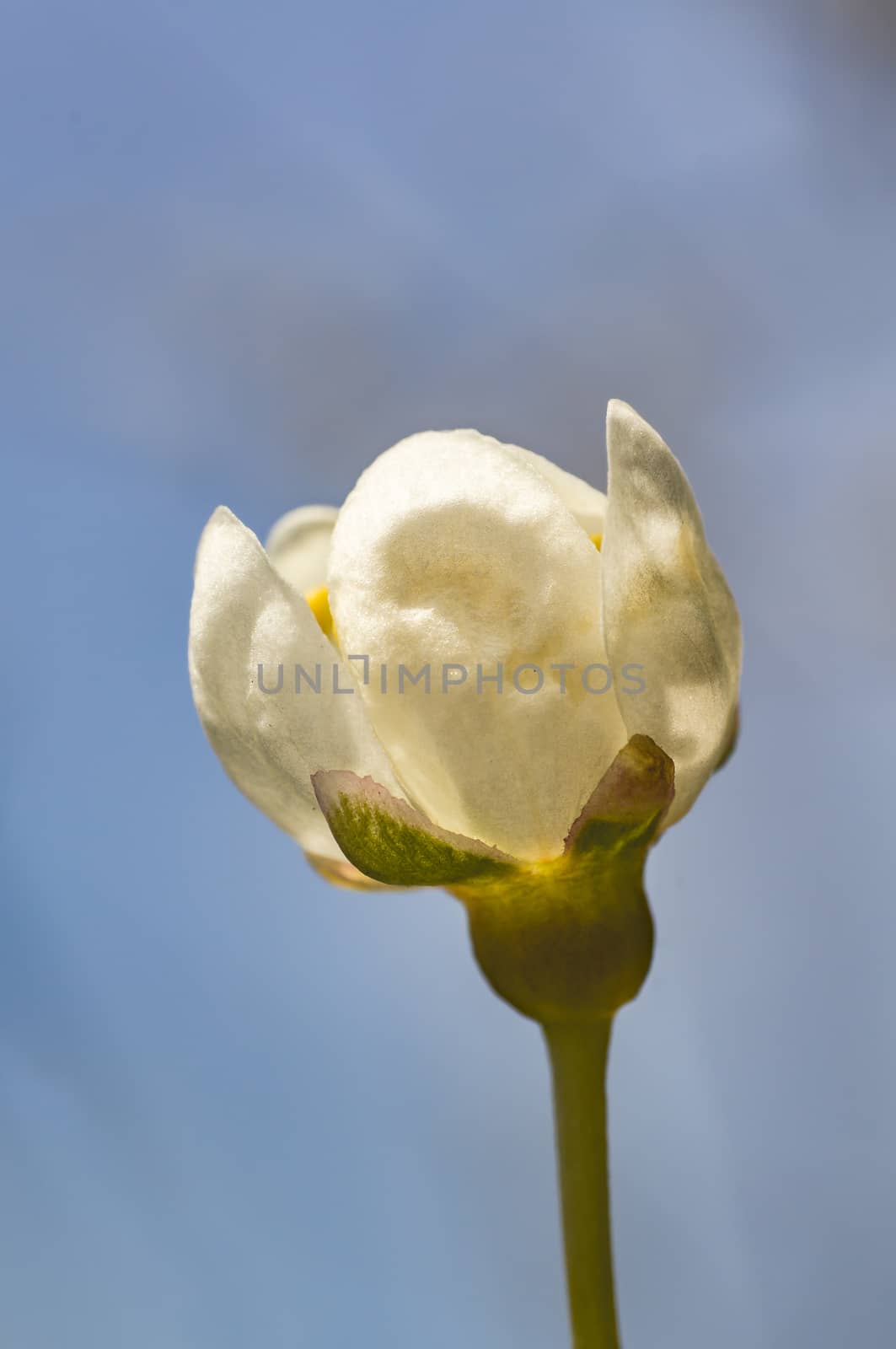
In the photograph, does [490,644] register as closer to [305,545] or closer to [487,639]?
[487,639]

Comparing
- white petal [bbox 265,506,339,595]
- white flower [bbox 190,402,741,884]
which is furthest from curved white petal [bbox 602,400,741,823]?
white petal [bbox 265,506,339,595]

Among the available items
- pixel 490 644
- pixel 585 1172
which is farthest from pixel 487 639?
pixel 585 1172

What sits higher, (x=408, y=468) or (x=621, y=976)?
(x=408, y=468)

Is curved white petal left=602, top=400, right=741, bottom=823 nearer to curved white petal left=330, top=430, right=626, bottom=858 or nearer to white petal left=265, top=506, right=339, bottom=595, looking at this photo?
curved white petal left=330, top=430, right=626, bottom=858

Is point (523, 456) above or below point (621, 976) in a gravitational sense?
above

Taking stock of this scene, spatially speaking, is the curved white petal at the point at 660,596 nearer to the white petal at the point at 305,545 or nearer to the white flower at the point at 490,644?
the white flower at the point at 490,644
